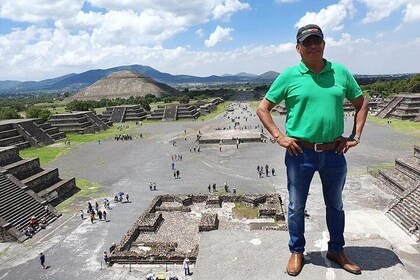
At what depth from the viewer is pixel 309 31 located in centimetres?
464

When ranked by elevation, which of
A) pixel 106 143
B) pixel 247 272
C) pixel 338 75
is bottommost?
pixel 106 143

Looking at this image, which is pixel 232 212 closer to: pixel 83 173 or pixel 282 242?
pixel 282 242

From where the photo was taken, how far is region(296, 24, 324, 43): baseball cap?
15.2ft

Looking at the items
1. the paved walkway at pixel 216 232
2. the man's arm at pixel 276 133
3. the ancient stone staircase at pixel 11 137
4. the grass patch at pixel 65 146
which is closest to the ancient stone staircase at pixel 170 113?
the grass patch at pixel 65 146

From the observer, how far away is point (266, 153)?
41.2m

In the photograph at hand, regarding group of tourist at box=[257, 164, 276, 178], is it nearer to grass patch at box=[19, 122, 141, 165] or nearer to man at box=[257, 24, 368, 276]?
grass patch at box=[19, 122, 141, 165]

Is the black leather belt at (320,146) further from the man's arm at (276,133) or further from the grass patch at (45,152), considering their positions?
the grass patch at (45,152)

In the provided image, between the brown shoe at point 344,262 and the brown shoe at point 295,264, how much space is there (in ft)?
1.46

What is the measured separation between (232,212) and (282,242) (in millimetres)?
16663

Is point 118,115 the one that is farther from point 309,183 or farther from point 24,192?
point 309,183

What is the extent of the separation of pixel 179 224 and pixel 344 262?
16.7 meters

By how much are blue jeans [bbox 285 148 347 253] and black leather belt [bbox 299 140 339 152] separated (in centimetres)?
5

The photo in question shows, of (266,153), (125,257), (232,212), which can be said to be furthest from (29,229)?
(266,153)

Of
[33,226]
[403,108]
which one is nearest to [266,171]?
[33,226]
